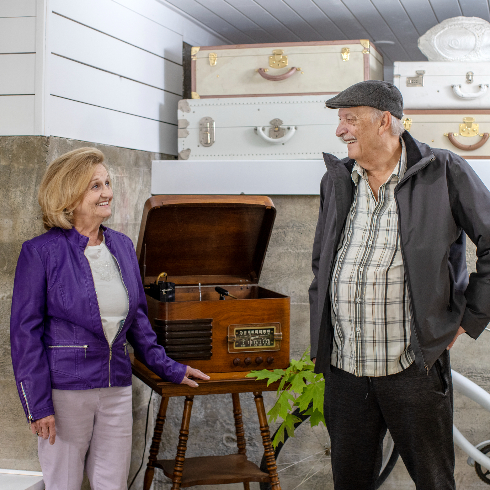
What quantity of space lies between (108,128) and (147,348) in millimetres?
1160

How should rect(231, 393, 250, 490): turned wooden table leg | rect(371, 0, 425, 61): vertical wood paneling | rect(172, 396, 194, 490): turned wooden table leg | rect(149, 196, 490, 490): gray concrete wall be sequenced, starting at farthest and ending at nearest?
rect(371, 0, 425, 61): vertical wood paneling, rect(149, 196, 490, 490): gray concrete wall, rect(231, 393, 250, 490): turned wooden table leg, rect(172, 396, 194, 490): turned wooden table leg

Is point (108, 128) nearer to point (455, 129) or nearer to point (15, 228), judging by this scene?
point (15, 228)

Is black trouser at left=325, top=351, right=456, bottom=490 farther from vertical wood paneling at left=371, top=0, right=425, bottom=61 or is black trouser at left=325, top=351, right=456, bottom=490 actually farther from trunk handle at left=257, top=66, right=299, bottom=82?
vertical wood paneling at left=371, top=0, right=425, bottom=61

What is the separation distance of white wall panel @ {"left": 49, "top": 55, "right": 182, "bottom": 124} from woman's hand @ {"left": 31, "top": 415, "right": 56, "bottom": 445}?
1.34 meters

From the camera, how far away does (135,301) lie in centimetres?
233

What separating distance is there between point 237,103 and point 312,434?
190 centimetres

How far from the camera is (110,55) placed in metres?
2.98

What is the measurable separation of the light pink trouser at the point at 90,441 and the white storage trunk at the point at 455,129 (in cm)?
206

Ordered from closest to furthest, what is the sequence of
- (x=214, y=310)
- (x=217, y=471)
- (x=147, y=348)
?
(x=147, y=348) → (x=214, y=310) → (x=217, y=471)

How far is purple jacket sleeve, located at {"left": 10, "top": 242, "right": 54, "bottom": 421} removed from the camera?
6.74ft

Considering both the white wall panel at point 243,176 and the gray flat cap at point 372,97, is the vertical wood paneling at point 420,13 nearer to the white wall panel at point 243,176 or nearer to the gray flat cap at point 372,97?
the white wall panel at point 243,176

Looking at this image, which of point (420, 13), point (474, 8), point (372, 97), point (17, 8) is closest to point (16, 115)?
point (17, 8)

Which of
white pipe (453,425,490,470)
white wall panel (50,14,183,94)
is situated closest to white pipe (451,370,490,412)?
white pipe (453,425,490,470)

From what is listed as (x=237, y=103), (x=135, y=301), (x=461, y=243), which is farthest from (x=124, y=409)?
(x=237, y=103)
